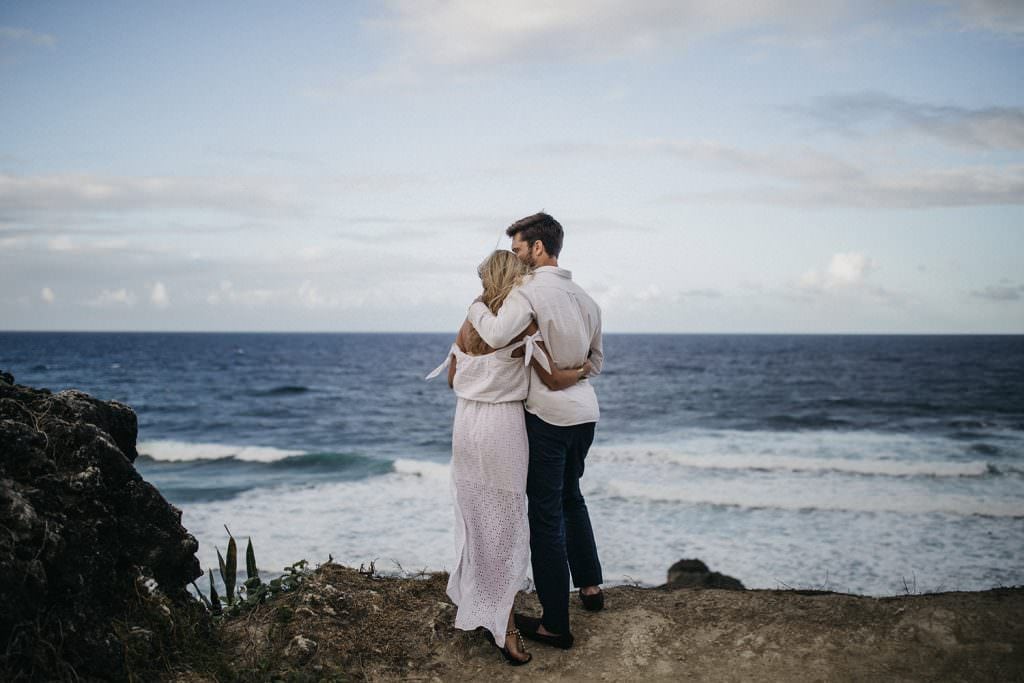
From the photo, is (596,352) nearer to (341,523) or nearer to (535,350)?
(535,350)

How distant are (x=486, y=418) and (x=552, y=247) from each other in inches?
39.7

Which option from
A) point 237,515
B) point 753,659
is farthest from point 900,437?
point 753,659

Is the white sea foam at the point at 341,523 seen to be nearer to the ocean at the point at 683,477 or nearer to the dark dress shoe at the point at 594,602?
the ocean at the point at 683,477

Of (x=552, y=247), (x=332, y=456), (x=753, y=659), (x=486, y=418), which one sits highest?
(x=552, y=247)

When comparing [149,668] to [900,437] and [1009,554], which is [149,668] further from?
[900,437]

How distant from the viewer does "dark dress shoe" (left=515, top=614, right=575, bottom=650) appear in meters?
4.03

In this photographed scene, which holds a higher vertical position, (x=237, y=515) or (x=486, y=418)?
(x=486, y=418)

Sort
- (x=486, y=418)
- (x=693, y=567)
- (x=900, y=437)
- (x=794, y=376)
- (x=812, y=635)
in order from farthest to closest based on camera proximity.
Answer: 1. (x=794, y=376)
2. (x=900, y=437)
3. (x=693, y=567)
4. (x=812, y=635)
5. (x=486, y=418)

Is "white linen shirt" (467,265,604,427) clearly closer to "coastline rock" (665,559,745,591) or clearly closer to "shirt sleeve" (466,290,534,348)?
"shirt sleeve" (466,290,534,348)

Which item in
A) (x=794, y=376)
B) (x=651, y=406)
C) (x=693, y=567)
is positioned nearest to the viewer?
(x=693, y=567)

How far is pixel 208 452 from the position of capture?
67.7ft

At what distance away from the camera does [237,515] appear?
42.5 feet

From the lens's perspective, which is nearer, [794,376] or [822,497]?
[822,497]

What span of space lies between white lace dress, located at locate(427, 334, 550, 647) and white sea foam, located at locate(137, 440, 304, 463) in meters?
17.0
